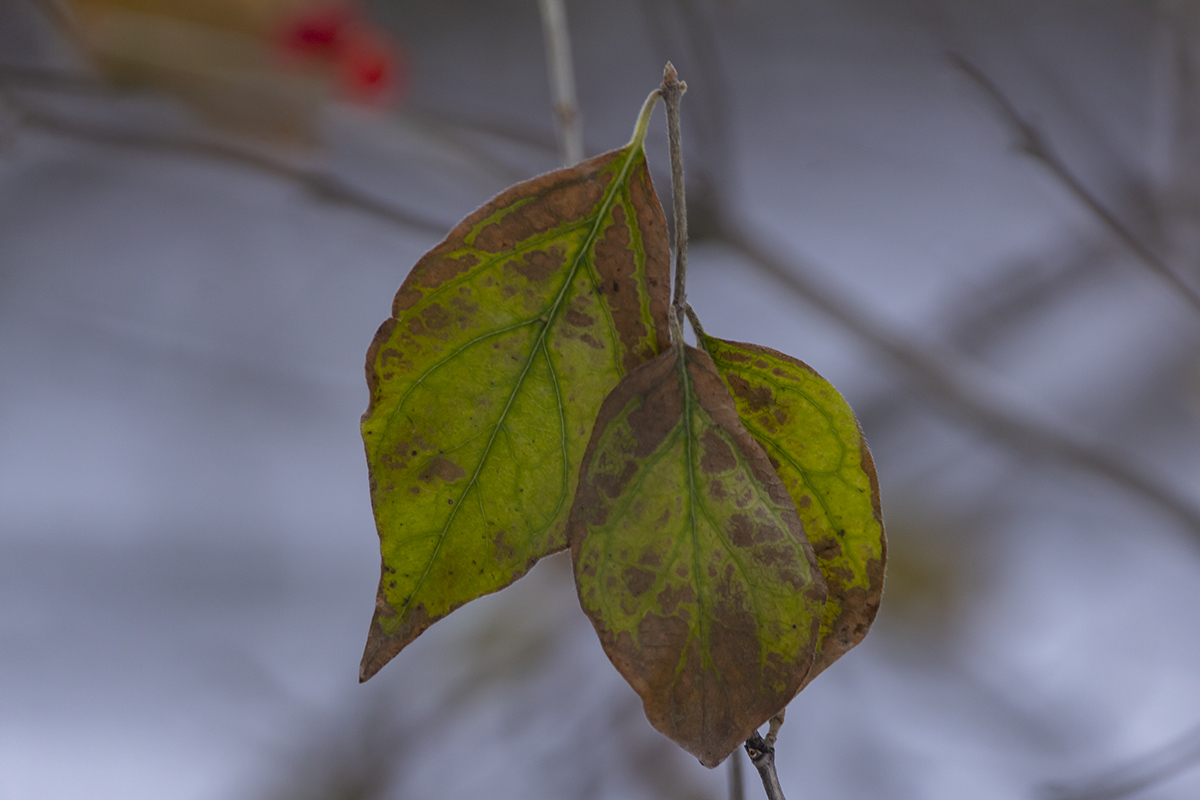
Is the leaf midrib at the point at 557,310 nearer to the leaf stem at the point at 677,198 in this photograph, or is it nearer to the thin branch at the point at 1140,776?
the leaf stem at the point at 677,198

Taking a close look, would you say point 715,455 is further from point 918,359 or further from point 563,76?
point 918,359

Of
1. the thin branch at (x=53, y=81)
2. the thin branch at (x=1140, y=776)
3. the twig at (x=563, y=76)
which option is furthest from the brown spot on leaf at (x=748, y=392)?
the thin branch at (x=53, y=81)

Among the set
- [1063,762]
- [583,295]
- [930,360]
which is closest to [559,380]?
[583,295]

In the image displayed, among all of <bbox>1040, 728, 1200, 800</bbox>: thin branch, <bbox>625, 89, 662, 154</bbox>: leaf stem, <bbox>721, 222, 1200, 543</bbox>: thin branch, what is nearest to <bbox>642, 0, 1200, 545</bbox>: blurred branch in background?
<bbox>721, 222, 1200, 543</bbox>: thin branch

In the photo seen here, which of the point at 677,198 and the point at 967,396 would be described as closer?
the point at 677,198

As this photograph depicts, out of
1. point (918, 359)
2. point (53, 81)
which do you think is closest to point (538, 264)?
point (918, 359)

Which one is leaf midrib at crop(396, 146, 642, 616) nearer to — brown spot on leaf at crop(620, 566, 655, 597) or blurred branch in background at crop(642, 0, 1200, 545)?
brown spot on leaf at crop(620, 566, 655, 597)

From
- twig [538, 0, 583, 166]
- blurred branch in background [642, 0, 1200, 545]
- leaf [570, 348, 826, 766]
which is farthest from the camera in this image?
blurred branch in background [642, 0, 1200, 545]

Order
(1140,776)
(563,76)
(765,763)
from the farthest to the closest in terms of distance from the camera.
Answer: (1140,776)
(563,76)
(765,763)
